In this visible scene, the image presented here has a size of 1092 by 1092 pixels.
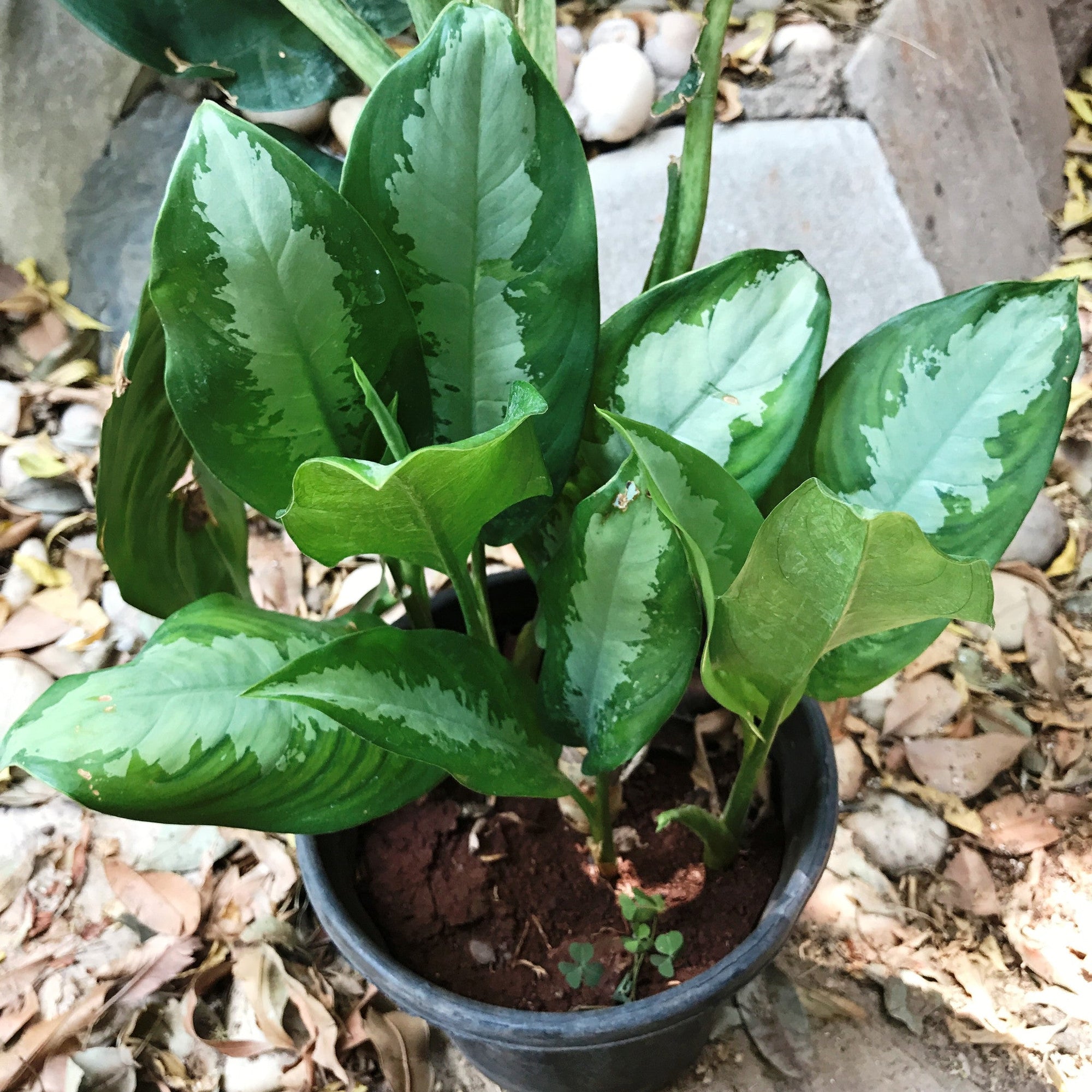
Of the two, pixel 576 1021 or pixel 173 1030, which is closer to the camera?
pixel 576 1021

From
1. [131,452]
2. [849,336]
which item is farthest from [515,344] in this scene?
[849,336]

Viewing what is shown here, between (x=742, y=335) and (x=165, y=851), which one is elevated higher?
(x=742, y=335)

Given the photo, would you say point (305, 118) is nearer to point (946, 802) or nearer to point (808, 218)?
point (808, 218)

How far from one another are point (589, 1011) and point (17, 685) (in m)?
0.81

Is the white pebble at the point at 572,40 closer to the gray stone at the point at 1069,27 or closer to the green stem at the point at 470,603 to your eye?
the gray stone at the point at 1069,27

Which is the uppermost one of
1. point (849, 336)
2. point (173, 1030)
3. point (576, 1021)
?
point (849, 336)

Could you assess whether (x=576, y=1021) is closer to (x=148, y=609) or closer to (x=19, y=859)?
(x=148, y=609)

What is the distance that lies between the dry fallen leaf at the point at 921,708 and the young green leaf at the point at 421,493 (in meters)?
0.77

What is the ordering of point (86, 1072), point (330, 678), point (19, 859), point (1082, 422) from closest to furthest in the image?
1. point (330, 678)
2. point (86, 1072)
3. point (19, 859)
4. point (1082, 422)

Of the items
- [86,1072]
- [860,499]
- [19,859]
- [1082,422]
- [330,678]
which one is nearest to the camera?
[330,678]

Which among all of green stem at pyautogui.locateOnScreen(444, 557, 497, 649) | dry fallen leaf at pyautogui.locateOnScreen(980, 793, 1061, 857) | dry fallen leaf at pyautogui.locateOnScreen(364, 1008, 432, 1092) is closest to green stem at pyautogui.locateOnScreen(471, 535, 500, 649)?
green stem at pyautogui.locateOnScreen(444, 557, 497, 649)

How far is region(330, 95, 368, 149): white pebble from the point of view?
4.42 feet

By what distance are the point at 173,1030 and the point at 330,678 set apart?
66cm

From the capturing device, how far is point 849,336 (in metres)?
1.37
